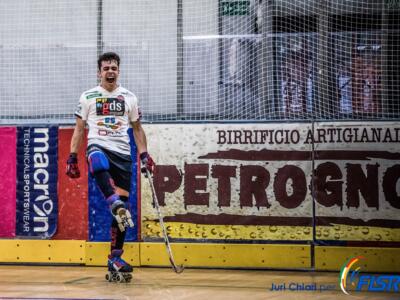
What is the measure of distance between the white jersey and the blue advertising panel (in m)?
1.24

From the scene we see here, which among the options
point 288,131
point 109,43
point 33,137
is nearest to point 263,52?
point 288,131

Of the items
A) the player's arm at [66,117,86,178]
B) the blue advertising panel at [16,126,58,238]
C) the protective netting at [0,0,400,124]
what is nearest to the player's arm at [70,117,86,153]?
the player's arm at [66,117,86,178]

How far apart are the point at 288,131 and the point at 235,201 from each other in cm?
98

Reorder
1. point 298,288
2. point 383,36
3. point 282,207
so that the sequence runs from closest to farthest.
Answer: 1. point 298,288
2. point 282,207
3. point 383,36

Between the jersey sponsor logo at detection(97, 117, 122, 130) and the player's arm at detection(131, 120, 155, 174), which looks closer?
the jersey sponsor logo at detection(97, 117, 122, 130)

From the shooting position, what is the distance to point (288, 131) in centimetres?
898

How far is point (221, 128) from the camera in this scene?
29.9ft

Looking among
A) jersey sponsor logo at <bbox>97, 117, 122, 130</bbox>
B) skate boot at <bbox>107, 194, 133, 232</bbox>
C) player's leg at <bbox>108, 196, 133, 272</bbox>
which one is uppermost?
jersey sponsor logo at <bbox>97, 117, 122, 130</bbox>

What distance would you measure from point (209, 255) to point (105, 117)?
198 centimetres

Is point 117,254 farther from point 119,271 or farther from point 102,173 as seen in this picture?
point 102,173

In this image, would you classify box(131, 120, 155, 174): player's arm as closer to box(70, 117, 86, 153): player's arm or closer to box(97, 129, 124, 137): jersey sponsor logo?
Answer: box(97, 129, 124, 137): jersey sponsor logo

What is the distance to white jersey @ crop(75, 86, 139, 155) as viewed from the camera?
8.16 m

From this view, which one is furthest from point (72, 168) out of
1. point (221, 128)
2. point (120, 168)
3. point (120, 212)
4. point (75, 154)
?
point (221, 128)

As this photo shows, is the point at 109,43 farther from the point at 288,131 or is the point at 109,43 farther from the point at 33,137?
the point at 288,131
